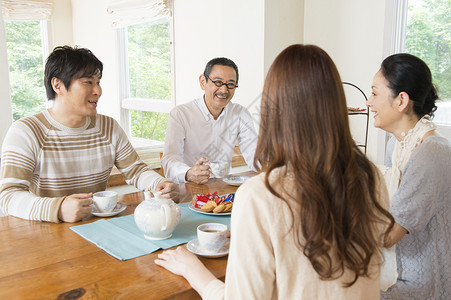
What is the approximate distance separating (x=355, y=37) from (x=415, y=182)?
2342 millimetres

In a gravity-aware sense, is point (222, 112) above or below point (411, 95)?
below

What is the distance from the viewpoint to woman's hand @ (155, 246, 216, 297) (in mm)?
948

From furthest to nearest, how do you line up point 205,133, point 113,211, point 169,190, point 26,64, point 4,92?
point 26,64 < point 4,92 < point 205,133 < point 169,190 < point 113,211

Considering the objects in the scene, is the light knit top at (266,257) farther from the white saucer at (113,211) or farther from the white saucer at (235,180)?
the white saucer at (235,180)

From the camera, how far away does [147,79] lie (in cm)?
489

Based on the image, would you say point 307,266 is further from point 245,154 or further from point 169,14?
point 169,14

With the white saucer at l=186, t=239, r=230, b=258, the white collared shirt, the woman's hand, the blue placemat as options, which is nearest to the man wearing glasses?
the white collared shirt

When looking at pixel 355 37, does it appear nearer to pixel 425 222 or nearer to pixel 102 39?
pixel 425 222

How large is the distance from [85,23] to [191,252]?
17.7 ft

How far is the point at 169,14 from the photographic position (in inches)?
168

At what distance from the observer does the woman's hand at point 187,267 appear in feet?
3.11

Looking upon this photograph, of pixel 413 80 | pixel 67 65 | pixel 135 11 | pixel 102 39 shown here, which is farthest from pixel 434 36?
pixel 102 39

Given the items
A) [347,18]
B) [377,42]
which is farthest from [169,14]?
[377,42]

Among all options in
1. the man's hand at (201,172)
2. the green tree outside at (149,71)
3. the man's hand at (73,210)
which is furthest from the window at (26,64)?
the man's hand at (73,210)
